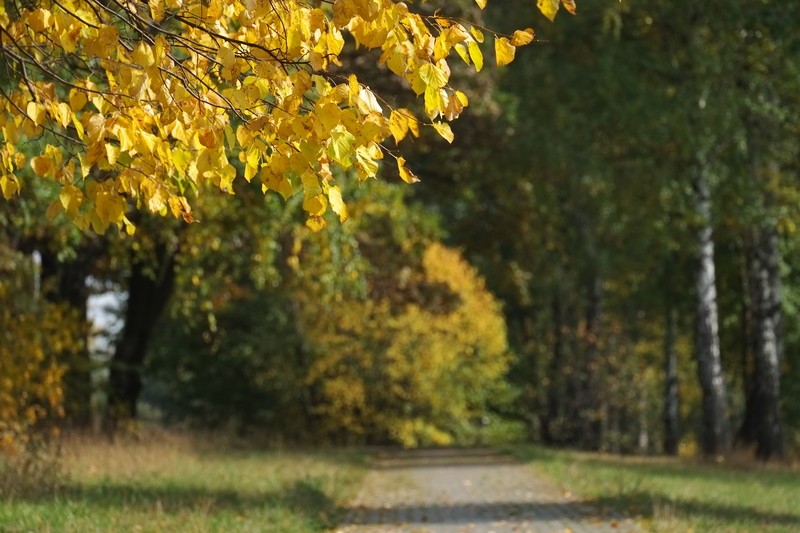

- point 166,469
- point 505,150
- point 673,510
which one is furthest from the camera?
point 505,150

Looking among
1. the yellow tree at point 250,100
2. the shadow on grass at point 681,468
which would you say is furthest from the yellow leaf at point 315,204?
the shadow on grass at point 681,468

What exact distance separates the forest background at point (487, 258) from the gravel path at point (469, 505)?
3.15m

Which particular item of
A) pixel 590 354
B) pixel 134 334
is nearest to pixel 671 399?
pixel 590 354

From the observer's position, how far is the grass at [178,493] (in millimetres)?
10680

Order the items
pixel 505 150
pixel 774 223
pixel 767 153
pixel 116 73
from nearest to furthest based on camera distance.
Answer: pixel 116 73 < pixel 774 223 < pixel 767 153 < pixel 505 150

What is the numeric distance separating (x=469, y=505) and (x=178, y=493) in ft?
10.8

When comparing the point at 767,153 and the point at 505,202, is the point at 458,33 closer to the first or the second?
the point at 767,153

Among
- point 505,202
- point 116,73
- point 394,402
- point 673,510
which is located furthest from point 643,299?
point 116,73

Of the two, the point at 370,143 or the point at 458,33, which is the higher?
the point at 458,33

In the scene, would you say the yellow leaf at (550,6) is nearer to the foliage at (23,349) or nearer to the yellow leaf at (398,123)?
the yellow leaf at (398,123)

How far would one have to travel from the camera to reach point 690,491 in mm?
15398

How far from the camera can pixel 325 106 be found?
5777 mm

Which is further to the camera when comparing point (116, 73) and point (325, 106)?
point (116, 73)

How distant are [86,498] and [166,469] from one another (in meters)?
5.61
